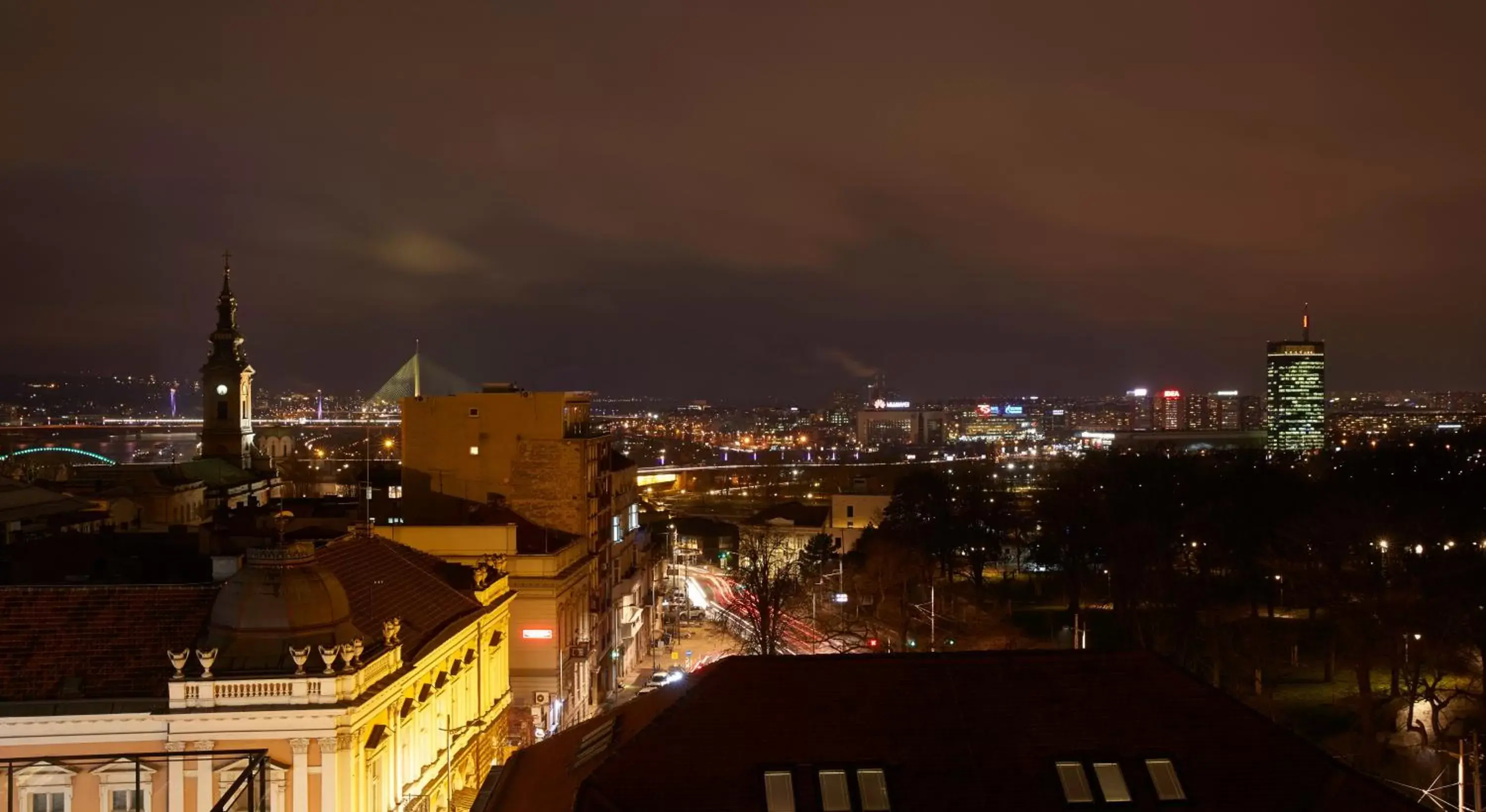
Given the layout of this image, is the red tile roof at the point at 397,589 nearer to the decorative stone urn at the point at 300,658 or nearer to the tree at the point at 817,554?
the decorative stone urn at the point at 300,658

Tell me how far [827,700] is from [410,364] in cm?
10262

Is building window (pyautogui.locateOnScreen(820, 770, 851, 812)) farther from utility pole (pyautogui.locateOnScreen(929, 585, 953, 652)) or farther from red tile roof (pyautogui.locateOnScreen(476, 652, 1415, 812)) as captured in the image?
utility pole (pyautogui.locateOnScreen(929, 585, 953, 652))

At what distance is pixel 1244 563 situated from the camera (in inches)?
2147

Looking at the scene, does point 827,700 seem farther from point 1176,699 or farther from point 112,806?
point 112,806

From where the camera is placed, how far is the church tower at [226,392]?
93812 millimetres

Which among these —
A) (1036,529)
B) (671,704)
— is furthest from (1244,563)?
(671,704)

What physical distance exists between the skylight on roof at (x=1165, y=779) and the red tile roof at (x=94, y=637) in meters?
17.1

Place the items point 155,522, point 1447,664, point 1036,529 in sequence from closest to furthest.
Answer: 1. point 1447,664
2. point 155,522
3. point 1036,529

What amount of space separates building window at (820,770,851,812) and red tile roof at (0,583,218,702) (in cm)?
1273

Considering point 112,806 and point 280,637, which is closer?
point 112,806

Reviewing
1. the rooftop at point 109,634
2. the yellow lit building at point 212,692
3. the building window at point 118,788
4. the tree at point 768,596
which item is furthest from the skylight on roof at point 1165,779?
the tree at point 768,596

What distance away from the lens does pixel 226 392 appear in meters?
95.6

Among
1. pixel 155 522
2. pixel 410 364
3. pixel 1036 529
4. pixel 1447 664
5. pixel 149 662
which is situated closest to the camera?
pixel 149 662

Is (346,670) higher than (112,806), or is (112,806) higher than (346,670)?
(346,670)
